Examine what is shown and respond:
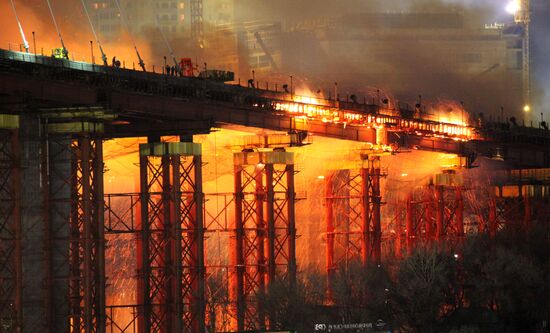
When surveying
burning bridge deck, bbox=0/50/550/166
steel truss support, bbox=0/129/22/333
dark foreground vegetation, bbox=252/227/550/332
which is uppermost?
burning bridge deck, bbox=0/50/550/166

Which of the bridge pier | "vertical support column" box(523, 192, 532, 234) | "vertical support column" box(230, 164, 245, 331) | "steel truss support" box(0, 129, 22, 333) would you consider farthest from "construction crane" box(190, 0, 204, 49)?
the bridge pier

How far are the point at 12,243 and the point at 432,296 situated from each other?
27362 millimetres

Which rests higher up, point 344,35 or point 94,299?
point 344,35

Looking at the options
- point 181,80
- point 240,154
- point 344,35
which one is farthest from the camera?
point 344,35

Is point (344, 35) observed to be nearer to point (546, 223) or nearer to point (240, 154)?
point (546, 223)

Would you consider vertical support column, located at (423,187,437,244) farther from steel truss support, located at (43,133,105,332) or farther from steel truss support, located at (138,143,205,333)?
steel truss support, located at (43,133,105,332)

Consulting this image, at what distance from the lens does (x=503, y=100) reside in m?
199

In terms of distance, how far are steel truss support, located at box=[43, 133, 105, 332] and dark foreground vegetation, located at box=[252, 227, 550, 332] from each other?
443 inches

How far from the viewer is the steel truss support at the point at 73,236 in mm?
84250

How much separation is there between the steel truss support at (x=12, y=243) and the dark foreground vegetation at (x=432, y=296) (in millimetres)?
16459

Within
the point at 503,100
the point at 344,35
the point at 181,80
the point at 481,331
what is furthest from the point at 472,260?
the point at 503,100

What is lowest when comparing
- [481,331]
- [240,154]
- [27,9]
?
[481,331]

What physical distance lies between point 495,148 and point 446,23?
66108mm

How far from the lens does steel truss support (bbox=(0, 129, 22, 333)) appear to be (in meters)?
79.2
